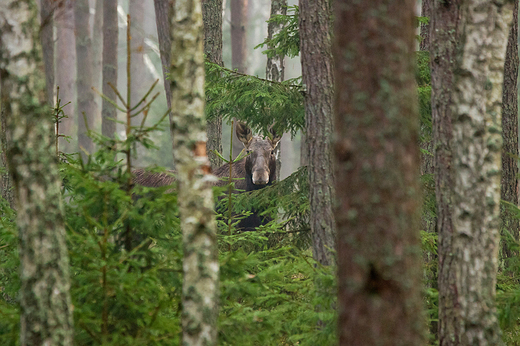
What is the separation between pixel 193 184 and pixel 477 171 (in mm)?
2286

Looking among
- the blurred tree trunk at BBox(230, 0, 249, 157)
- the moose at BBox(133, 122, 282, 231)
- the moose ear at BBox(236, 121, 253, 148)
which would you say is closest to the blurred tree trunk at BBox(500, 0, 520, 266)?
the moose at BBox(133, 122, 282, 231)

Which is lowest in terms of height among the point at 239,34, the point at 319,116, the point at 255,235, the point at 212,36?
the point at 255,235

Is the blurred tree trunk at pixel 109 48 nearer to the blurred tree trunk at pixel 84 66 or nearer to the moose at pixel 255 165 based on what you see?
the blurred tree trunk at pixel 84 66

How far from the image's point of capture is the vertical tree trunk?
666 centimetres

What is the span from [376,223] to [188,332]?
1.48 m

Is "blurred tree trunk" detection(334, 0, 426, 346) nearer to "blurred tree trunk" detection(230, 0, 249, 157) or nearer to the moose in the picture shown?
the moose

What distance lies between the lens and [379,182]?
2.69m

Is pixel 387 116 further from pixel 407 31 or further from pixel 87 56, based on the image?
pixel 87 56

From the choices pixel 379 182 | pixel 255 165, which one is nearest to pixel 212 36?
pixel 255 165

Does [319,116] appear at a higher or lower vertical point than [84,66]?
lower

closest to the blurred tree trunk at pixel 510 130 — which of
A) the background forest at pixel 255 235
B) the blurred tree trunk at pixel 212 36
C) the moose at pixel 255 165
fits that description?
the background forest at pixel 255 235

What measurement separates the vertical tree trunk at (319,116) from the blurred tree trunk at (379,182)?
387 cm

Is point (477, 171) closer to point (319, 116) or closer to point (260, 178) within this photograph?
point (319, 116)

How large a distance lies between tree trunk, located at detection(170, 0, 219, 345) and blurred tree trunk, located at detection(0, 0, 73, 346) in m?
0.79
